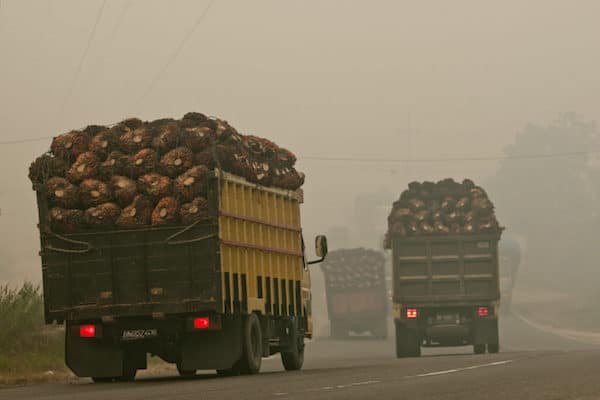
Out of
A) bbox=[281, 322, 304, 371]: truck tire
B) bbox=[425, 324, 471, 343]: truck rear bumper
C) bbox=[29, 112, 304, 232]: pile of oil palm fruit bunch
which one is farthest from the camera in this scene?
bbox=[425, 324, 471, 343]: truck rear bumper

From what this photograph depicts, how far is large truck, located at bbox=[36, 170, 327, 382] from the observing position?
1891cm

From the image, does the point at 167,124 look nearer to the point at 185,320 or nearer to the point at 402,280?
the point at 185,320

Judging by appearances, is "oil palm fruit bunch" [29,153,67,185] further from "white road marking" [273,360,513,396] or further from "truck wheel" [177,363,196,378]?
"white road marking" [273,360,513,396]

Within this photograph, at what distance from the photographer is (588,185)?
641 ft

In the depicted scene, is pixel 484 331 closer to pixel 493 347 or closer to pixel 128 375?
pixel 493 347

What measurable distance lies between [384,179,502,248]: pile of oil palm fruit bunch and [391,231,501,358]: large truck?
24 cm

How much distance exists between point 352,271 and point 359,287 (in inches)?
28.1

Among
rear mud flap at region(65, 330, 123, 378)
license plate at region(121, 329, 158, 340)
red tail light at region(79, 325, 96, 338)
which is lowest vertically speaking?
rear mud flap at region(65, 330, 123, 378)

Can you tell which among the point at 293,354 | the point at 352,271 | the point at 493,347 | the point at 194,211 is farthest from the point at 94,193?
the point at 352,271

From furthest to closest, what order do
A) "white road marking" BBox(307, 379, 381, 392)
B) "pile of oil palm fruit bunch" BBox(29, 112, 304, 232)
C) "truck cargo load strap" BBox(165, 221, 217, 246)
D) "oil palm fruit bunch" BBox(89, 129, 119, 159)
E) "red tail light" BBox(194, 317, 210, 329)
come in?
"oil palm fruit bunch" BBox(89, 129, 119, 159), "pile of oil palm fruit bunch" BBox(29, 112, 304, 232), "red tail light" BBox(194, 317, 210, 329), "truck cargo load strap" BBox(165, 221, 217, 246), "white road marking" BBox(307, 379, 381, 392)

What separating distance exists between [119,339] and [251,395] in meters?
5.65

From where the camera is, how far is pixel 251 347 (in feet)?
65.4

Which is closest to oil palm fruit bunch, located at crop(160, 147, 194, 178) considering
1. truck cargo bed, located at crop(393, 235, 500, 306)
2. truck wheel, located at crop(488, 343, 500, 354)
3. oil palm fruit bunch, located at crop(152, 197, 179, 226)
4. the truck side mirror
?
oil palm fruit bunch, located at crop(152, 197, 179, 226)

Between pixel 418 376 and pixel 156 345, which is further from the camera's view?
pixel 156 345
